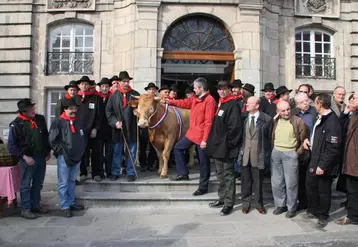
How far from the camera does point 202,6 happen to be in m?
10.6

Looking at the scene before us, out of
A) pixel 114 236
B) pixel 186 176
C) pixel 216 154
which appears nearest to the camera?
pixel 114 236

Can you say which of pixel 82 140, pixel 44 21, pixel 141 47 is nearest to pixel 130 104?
→ pixel 82 140

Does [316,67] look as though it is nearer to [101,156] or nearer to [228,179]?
[228,179]

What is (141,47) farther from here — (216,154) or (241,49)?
(216,154)

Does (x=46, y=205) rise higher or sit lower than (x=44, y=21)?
lower

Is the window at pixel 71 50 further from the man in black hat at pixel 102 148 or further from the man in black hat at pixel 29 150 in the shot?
the man in black hat at pixel 29 150

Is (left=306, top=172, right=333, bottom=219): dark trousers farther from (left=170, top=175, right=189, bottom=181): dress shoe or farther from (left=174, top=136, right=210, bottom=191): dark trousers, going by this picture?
(left=170, top=175, right=189, bottom=181): dress shoe

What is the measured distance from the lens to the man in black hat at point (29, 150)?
5.84 metres

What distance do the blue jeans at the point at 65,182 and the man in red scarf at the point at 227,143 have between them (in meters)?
2.59

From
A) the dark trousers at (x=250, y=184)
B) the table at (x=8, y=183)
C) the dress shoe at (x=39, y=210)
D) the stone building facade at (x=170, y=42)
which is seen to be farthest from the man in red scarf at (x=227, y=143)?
the stone building facade at (x=170, y=42)

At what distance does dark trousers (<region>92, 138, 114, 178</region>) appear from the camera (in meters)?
7.18

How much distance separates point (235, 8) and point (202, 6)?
108cm

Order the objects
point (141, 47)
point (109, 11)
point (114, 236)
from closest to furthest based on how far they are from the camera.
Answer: point (114, 236), point (141, 47), point (109, 11)

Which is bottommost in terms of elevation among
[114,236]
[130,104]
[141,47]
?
[114,236]
